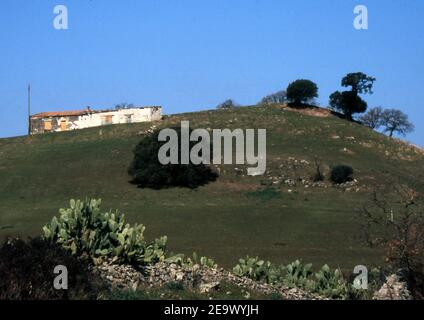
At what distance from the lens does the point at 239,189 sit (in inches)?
2628

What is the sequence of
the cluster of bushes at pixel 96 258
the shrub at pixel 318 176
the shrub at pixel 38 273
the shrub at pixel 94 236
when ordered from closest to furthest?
the shrub at pixel 38 273
the cluster of bushes at pixel 96 258
the shrub at pixel 94 236
the shrub at pixel 318 176

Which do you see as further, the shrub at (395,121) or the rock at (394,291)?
the shrub at (395,121)

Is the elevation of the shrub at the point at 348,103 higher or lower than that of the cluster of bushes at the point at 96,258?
higher

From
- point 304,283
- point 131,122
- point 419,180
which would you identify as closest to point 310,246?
point 304,283

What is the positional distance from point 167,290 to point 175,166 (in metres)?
54.5

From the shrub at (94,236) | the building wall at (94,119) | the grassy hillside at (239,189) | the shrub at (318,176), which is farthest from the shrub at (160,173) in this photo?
the shrub at (94,236)

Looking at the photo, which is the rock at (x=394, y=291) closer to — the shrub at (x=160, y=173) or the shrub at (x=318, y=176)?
the shrub at (x=160, y=173)

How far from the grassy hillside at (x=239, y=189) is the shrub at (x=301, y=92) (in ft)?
14.9

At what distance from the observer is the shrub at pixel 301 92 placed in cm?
10556

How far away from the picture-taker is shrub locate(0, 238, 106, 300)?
36.8 feet

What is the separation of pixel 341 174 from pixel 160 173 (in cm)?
1673

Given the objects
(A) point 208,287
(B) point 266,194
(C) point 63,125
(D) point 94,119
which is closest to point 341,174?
(B) point 266,194
